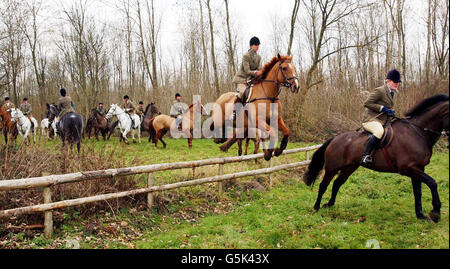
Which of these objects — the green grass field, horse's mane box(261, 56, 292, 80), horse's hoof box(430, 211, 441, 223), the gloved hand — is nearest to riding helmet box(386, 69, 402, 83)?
the gloved hand

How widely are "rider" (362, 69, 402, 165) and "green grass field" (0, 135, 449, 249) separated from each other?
1073 millimetres

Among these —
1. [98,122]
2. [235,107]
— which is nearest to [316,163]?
[235,107]

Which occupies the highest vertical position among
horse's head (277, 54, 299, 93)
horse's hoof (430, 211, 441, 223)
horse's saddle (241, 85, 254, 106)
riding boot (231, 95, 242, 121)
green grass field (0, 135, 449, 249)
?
horse's head (277, 54, 299, 93)

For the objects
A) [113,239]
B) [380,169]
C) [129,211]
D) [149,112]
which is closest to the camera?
[113,239]

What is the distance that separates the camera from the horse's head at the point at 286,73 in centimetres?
640

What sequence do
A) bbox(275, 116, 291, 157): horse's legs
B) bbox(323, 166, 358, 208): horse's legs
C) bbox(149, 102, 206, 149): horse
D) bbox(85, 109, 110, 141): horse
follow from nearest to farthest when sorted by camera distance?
bbox(323, 166, 358, 208): horse's legs
bbox(275, 116, 291, 157): horse's legs
bbox(149, 102, 206, 149): horse
bbox(85, 109, 110, 141): horse

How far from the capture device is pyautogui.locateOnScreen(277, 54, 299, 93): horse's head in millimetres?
6401

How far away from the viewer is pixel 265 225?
6219 millimetres

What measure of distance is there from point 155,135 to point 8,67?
25.2ft

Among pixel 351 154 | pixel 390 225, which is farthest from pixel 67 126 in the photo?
pixel 390 225

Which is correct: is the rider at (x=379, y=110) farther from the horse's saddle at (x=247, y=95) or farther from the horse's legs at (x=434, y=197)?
the horse's saddle at (x=247, y=95)

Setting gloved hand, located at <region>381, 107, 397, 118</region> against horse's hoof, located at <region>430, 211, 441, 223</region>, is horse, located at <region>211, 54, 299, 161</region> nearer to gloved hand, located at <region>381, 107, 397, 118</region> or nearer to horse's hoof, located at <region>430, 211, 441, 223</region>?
gloved hand, located at <region>381, 107, 397, 118</region>

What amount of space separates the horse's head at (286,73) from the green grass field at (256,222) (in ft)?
9.00

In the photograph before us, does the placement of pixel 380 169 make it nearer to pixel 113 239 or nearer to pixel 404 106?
pixel 404 106
